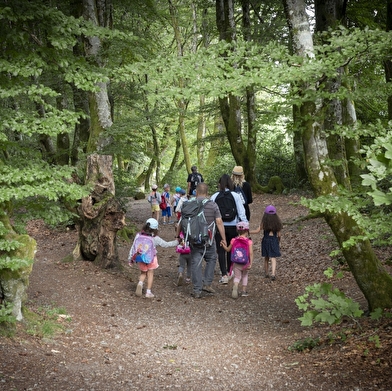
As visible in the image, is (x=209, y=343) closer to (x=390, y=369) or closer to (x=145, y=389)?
(x=145, y=389)

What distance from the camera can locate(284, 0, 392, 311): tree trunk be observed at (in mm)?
6695

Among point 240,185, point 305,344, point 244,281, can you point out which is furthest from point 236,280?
point 305,344

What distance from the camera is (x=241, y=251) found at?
30.5 ft

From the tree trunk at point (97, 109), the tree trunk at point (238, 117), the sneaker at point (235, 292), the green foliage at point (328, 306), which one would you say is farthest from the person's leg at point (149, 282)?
the tree trunk at point (238, 117)

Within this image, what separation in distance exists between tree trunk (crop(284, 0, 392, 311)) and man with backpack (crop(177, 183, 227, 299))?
2674mm

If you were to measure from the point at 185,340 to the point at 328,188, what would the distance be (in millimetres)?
2930

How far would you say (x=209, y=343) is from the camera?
23.2 feet

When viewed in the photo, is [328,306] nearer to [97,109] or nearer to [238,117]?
[97,109]

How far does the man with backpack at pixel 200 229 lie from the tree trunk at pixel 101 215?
183 cm

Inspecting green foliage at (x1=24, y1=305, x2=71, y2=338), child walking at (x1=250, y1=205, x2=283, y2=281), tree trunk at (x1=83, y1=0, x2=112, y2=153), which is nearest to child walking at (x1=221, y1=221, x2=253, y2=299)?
child walking at (x1=250, y1=205, x2=283, y2=281)

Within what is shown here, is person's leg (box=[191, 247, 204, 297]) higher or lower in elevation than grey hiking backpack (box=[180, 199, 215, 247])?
lower

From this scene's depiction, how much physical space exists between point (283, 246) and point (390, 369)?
875 centimetres

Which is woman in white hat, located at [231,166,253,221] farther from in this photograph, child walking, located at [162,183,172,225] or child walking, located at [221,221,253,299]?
child walking, located at [162,183,172,225]

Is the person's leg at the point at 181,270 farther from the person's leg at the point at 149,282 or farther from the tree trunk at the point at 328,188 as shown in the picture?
the tree trunk at the point at 328,188
